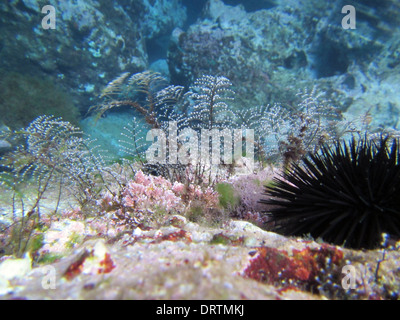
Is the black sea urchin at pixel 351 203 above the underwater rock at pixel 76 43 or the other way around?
the other way around

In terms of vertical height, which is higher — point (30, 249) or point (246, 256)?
point (246, 256)

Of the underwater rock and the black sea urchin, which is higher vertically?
the underwater rock

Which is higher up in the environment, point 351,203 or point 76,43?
point 76,43

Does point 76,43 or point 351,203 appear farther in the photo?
point 76,43

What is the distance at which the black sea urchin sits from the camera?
2326 mm

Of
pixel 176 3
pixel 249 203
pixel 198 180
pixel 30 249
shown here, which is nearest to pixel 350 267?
pixel 249 203

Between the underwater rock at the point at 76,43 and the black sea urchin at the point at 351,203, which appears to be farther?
the underwater rock at the point at 76,43

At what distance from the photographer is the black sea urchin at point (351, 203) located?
2.33 m

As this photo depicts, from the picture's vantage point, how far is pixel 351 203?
2.53 m

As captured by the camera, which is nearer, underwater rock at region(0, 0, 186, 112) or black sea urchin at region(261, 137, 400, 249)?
black sea urchin at region(261, 137, 400, 249)
